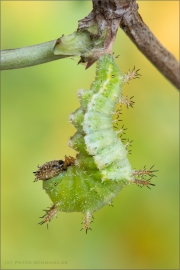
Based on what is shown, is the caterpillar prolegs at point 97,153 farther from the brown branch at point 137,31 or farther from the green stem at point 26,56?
the green stem at point 26,56

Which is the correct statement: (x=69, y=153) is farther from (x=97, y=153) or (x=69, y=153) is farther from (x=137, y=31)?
(x=137, y=31)

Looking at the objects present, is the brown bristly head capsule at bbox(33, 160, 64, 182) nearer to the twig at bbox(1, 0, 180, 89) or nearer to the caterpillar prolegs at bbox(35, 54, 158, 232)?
the caterpillar prolegs at bbox(35, 54, 158, 232)

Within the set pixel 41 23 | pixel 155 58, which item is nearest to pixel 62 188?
pixel 155 58

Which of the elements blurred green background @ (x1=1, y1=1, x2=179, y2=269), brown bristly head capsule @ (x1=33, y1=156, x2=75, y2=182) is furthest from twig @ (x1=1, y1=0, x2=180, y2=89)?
blurred green background @ (x1=1, y1=1, x2=179, y2=269)

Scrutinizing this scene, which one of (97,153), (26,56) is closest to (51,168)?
(97,153)

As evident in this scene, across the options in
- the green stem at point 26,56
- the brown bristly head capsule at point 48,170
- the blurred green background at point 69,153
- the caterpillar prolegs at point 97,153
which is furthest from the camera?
the blurred green background at point 69,153

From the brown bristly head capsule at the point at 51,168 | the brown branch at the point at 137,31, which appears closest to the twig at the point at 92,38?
the brown branch at the point at 137,31
